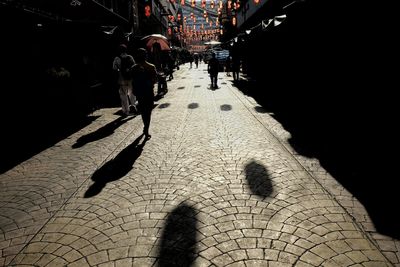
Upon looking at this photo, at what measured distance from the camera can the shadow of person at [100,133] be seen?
7.57 metres

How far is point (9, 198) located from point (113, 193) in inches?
64.1

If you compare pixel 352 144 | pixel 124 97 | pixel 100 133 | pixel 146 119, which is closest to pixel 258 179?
pixel 352 144

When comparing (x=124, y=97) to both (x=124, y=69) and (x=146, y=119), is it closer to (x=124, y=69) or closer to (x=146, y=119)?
(x=124, y=69)

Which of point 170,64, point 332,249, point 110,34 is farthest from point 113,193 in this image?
point 170,64

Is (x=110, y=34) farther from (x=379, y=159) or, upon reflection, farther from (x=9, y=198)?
(x=379, y=159)

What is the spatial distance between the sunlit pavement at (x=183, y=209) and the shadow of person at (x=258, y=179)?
17mm

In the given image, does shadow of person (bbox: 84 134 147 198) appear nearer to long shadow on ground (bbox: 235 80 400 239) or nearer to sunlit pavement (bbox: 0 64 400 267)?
sunlit pavement (bbox: 0 64 400 267)

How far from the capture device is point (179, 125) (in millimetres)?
8906

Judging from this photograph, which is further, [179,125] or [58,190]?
[179,125]

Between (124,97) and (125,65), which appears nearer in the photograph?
(125,65)

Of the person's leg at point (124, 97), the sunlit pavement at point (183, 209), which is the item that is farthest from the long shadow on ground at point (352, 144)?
the person's leg at point (124, 97)

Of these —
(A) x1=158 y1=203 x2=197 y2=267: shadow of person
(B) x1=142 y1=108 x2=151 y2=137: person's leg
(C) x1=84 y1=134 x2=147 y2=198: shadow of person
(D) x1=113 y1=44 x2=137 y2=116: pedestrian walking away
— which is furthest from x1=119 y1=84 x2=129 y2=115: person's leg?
(A) x1=158 y1=203 x2=197 y2=267: shadow of person

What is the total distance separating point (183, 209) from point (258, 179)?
147 centimetres

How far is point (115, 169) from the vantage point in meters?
5.61
